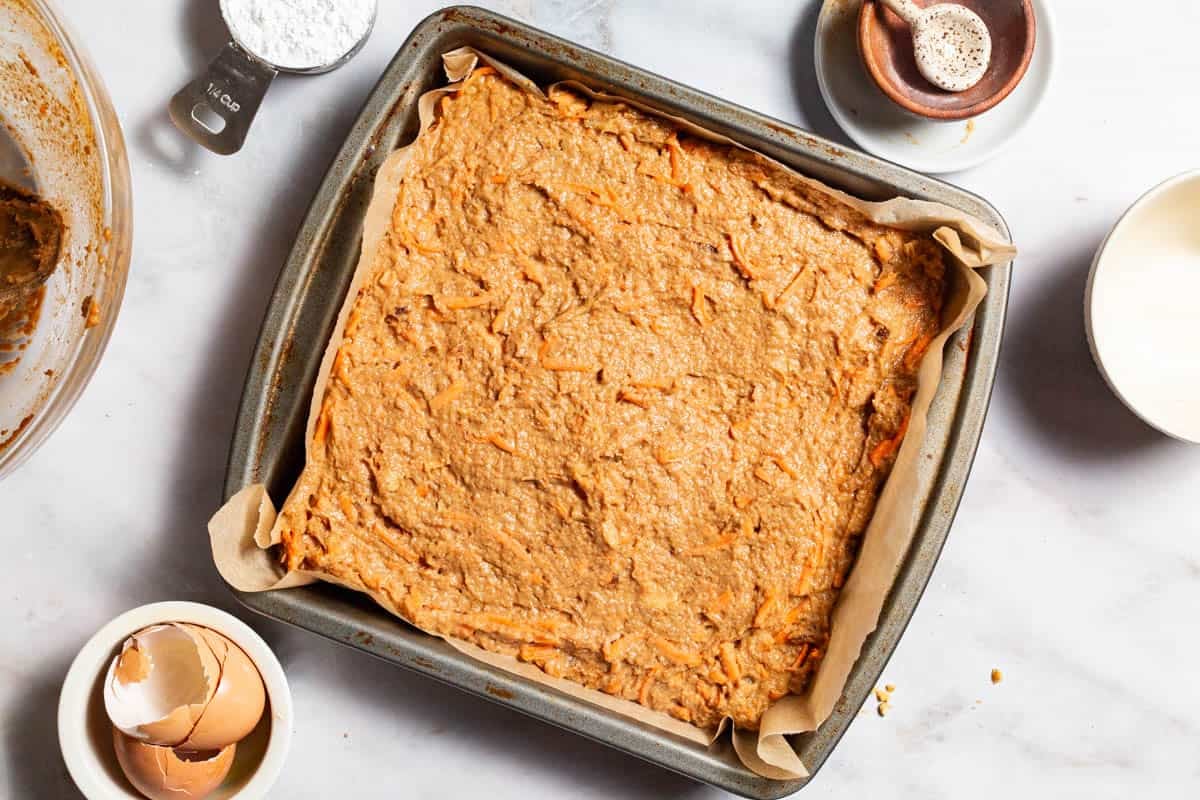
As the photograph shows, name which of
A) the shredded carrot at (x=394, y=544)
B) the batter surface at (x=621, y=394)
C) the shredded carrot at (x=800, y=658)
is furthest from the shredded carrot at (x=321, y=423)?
the shredded carrot at (x=800, y=658)

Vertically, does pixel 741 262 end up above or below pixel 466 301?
above

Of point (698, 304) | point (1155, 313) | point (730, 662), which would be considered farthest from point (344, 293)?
point (1155, 313)

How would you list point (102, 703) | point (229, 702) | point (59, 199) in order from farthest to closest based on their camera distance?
1. point (59, 199)
2. point (102, 703)
3. point (229, 702)

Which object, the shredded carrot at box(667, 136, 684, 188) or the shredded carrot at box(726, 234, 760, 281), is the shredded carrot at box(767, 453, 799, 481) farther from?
the shredded carrot at box(667, 136, 684, 188)

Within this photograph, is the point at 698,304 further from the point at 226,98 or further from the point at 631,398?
the point at 226,98

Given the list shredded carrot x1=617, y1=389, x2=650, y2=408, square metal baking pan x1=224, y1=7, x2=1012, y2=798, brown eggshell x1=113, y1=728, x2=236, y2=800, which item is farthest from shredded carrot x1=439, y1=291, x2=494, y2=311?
brown eggshell x1=113, y1=728, x2=236, y2=800

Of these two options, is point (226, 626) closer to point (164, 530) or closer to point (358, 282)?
point (164, 530)

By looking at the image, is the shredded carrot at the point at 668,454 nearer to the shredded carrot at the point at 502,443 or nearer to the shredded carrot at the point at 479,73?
the shredded carrot at the point at 502,443
